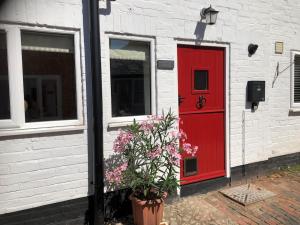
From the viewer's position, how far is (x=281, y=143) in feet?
18.5

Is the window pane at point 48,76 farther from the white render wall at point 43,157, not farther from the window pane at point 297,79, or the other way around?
the window pane at point 297,79

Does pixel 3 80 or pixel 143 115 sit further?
pixel 143 115

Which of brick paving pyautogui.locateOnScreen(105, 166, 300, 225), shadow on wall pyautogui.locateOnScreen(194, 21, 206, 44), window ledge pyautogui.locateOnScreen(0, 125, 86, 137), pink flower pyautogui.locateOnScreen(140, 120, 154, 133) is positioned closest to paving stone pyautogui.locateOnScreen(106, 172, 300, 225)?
brick paving pyautogui.locateOnScreen(105, 166, 300, 225)

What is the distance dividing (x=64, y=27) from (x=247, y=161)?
351 centimetres

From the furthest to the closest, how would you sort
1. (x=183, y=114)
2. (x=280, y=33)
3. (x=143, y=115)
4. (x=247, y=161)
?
(x=280, y=33) < (x=247, y=161) < (x=183, y=114) < (x=143, y=115)

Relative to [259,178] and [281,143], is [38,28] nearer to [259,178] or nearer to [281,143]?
[259,178]

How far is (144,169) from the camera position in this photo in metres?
3.69

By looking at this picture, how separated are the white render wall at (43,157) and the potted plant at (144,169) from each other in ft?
1.37

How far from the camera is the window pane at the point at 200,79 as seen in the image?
4438mm

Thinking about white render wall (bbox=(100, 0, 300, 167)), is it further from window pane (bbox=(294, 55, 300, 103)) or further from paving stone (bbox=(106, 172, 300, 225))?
paving stone (bbox=(106, 172, 300, 225))

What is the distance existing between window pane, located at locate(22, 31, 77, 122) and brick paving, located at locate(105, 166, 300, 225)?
1600mm

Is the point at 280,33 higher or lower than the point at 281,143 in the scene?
higher

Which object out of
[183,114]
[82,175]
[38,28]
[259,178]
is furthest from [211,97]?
[38,28]

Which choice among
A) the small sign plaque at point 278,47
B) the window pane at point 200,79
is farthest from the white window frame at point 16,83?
the small sign plaque at point 278,47
